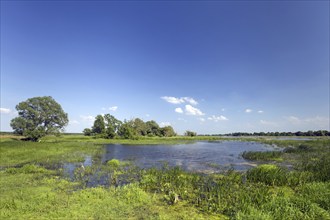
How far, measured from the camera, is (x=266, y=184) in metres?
15.9

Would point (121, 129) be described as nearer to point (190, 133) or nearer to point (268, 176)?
point (190, 133)

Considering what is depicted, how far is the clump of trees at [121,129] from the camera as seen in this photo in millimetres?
86750

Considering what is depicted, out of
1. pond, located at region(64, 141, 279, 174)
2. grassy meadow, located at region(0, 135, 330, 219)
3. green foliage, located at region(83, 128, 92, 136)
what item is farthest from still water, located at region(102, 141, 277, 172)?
green foliage, located at region(83, 128, 92, 136)

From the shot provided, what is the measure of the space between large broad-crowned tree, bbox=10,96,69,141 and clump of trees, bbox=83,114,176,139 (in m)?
19.1

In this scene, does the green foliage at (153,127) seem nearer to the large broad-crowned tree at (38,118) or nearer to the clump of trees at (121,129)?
the clump of trees at (121,129)

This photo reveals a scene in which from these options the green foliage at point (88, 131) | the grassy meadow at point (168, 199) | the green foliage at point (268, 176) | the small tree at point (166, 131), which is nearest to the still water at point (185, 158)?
the green foliage at point (268, 176)

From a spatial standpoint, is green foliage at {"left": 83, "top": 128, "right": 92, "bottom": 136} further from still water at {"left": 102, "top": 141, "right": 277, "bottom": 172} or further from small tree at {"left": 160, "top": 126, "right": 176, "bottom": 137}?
still water at {"left": 102, "top": 141, "right": 277, "bottom": 172}

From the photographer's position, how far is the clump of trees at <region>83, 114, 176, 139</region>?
86.8 metres

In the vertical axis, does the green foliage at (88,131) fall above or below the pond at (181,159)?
above

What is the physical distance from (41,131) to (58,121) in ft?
25.9

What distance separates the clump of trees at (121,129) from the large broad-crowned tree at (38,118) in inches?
750

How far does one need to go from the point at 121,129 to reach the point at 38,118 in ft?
107

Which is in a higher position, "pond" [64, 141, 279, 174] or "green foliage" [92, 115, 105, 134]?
"green foliage" [92, 115, 105, 134]

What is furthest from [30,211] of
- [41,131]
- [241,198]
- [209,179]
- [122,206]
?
[41,131]
